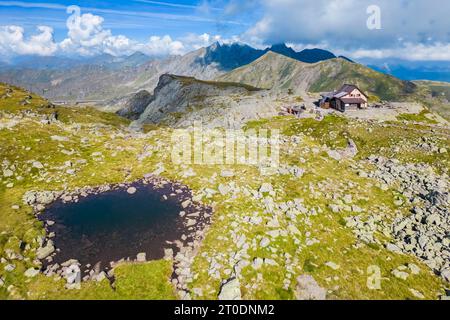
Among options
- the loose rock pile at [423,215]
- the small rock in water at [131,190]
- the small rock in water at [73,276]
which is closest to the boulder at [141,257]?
the small rock in water at [73,276]

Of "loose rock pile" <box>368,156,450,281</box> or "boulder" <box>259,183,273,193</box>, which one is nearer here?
"loose rock pile" <box>368,156,450,281</box>

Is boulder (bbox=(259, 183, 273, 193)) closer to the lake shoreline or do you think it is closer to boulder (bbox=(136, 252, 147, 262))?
the lake shoreline

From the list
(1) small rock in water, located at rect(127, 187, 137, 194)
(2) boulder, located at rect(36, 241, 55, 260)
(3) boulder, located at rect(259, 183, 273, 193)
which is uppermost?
(3) boulder, located at rect(259, 183, 273, 193)

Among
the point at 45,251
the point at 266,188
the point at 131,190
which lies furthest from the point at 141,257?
the point at 266,188

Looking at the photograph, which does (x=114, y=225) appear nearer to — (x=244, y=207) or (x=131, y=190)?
(x=131, y=190)

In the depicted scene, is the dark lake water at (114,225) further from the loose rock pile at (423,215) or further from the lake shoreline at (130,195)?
the loose rock pile at (423,215)

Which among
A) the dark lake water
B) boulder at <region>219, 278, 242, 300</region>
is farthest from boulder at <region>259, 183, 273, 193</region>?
boulder at <region>219, 278, 242, 300</region>

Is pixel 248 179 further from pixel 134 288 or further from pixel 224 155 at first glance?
pixel 134 288
